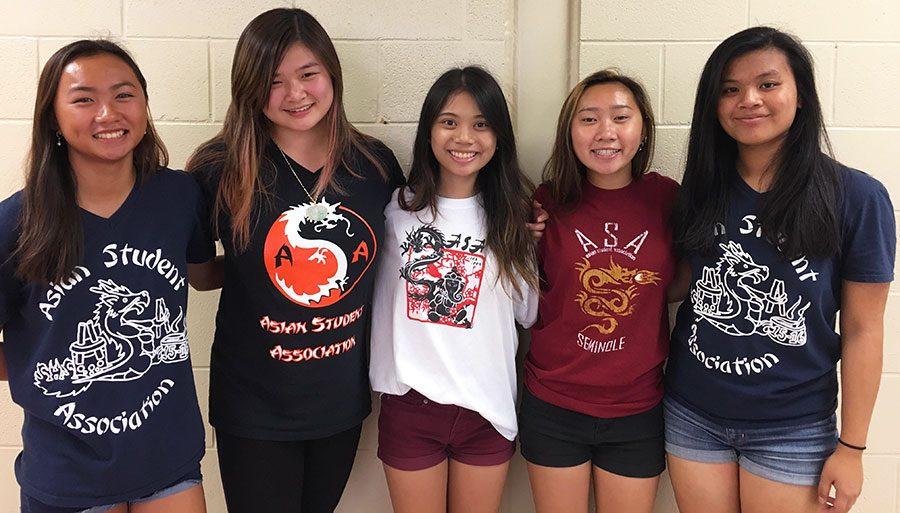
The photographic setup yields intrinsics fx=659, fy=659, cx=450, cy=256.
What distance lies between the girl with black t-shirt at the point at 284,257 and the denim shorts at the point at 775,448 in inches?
33.6

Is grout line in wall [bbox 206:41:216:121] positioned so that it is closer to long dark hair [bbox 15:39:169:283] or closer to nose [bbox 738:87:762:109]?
long dark hair [bbox 15:39:169:283]

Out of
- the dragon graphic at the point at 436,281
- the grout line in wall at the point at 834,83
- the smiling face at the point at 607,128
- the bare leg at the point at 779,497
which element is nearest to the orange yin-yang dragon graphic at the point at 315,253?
the dragon graphic at the point at 436,281

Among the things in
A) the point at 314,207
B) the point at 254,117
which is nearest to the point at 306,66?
the point at 254,117

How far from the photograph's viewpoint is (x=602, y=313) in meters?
1.61

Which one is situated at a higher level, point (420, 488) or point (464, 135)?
point (464, 135)

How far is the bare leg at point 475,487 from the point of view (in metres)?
1.69

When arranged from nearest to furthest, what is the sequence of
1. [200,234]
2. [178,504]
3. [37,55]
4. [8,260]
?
1. [8,260]
2. [178,504]
3. [200,234]
4. [37,55]

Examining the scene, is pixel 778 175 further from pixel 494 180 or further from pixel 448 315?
pixel 448 315

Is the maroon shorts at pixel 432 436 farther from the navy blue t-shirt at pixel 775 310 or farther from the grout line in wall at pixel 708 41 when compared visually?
the grout line in wall at pixel 708 41

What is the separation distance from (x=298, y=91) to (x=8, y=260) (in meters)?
0.68

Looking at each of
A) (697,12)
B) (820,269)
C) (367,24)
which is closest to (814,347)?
(820,269)

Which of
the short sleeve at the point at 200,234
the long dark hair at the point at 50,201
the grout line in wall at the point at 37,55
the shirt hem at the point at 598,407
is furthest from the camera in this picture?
the grout line in wall at the point at 37,55

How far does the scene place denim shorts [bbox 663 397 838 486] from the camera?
145cm

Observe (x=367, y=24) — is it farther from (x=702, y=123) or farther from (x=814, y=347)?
(x=814, y=347)
